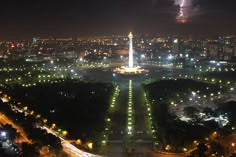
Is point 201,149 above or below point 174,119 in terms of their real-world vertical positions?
below

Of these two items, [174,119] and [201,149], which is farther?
[174,119]

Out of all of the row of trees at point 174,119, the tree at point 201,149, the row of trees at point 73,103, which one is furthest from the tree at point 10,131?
the tree at point 201,149

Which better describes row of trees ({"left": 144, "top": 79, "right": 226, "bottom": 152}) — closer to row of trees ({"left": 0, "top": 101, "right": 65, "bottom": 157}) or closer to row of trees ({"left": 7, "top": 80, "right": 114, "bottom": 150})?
row of trees ({"left": 7, "top": 80, "right": 114, "bottom": 150})

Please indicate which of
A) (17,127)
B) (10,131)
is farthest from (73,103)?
(10,131)

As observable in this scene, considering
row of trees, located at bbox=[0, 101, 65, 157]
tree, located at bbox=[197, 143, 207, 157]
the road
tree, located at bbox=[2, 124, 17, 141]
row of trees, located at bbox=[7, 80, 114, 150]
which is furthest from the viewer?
row of trees, located at bbox=[7, 80, 114, 150]

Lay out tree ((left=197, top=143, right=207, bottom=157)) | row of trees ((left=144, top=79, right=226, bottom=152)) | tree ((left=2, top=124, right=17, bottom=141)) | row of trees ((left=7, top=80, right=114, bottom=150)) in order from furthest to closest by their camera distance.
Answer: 1. row of trees ((left=7, top=80, right=114, bottom=150))
2. row of trees ((left=144, top=79, right=226, bottom=152))
3. tree ((left=2, top=124, right=17, bottom=141))
4. tree ((left=197, top=143, right=207, bottom=157))

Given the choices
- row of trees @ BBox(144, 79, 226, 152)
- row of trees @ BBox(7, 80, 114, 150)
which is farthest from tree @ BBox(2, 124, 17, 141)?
row of trees @ BBox(144, 79, 226, 152)

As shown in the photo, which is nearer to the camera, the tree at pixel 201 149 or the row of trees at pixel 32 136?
the tree at pixel 201 149

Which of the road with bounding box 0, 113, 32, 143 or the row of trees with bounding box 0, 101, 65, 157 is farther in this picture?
the road with bounding box 0, 113, 32, 143

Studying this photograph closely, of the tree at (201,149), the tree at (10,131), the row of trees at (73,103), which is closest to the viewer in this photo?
the tree at (201,149)

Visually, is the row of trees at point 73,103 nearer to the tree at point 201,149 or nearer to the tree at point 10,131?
the tree at point 10,131

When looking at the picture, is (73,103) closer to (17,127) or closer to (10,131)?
(17,127)

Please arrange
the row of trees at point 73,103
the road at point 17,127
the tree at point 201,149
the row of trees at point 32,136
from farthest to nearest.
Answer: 1. the row of trees at point 73,103
2. the road at point 17,127
3. the row of trees at point 32,136
4. the tree at point 201,149
